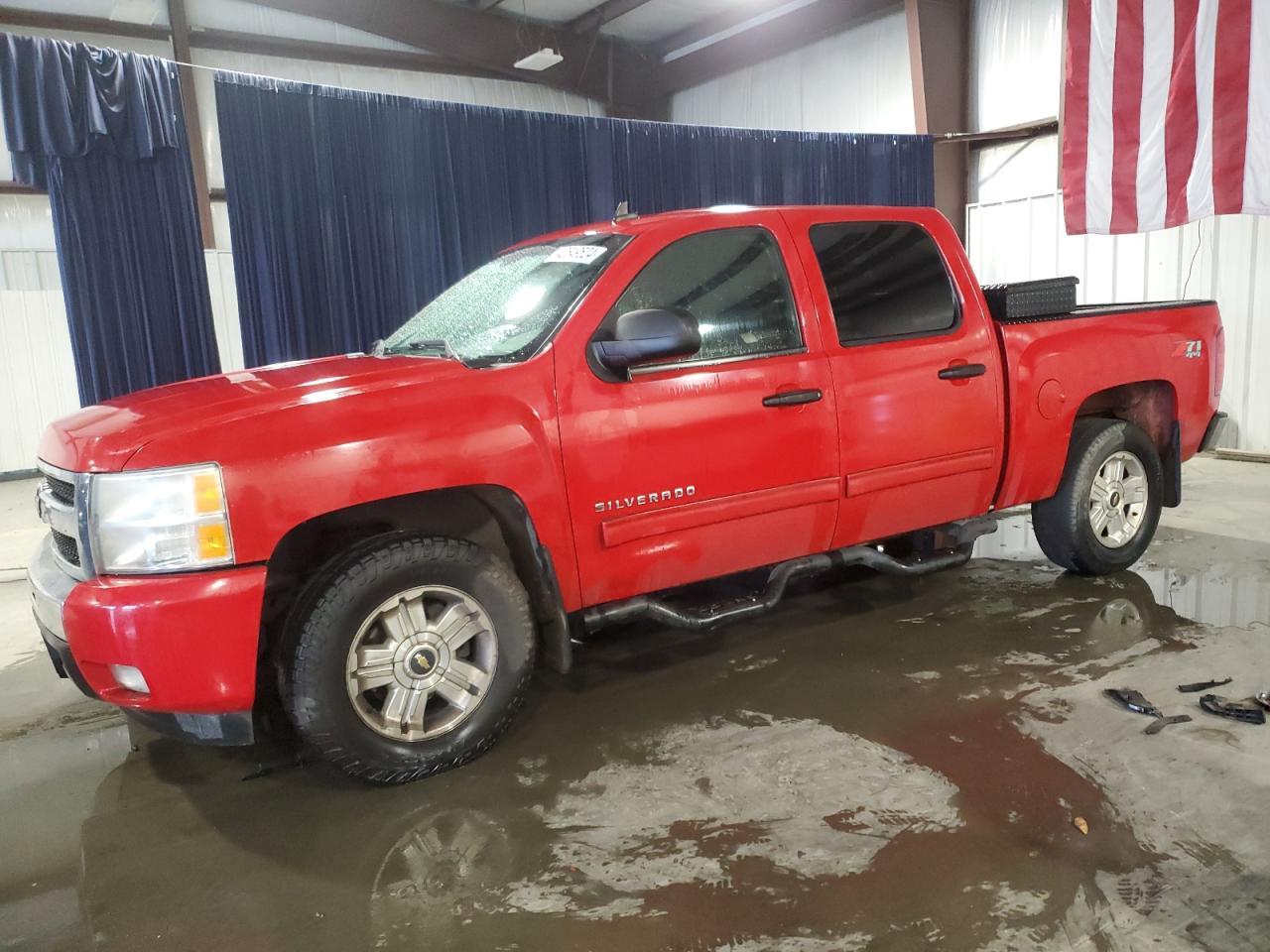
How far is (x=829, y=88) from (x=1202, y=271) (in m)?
6.37

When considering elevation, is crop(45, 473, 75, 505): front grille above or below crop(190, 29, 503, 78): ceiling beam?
below

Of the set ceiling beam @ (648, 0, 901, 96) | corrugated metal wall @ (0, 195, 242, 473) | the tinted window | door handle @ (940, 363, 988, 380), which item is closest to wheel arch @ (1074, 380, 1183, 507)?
door handle @ (940, 363, 988, 380)

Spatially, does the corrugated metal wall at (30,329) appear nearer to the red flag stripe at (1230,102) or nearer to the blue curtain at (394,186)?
the blue curtain at (394,186)

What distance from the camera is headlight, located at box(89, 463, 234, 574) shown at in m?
2.51

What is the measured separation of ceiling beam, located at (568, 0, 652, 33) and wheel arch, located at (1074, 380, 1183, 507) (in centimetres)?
1049

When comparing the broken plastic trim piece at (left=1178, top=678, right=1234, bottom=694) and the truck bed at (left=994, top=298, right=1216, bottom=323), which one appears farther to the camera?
the truck bed at (left=994, top=298, right=1216, bottom=323)

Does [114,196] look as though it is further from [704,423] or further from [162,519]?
[704,423]

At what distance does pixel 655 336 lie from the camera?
298cm

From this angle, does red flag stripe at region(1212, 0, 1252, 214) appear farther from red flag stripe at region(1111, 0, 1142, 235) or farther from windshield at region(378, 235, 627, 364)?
windshield at region(378, 235, 627, 364)

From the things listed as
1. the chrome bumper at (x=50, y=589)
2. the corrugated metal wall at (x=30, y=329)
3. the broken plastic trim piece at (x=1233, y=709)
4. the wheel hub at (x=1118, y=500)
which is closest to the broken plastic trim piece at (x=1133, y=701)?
the broken plastic trim piece at (x=1233, y=709)

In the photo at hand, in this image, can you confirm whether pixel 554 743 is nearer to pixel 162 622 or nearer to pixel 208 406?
pixel 162 622

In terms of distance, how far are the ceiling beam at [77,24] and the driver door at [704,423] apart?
11453mm

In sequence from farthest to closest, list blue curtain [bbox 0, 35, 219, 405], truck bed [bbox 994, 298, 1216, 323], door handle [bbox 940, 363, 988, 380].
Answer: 1. blue curtain [bbox 0, 35, 219, 405]
2. truck bed [bbox 994, 298, 1216, 323]
3. door handle [bbox 940, 363, 988, 380]

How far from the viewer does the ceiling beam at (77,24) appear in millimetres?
Result: 10922
